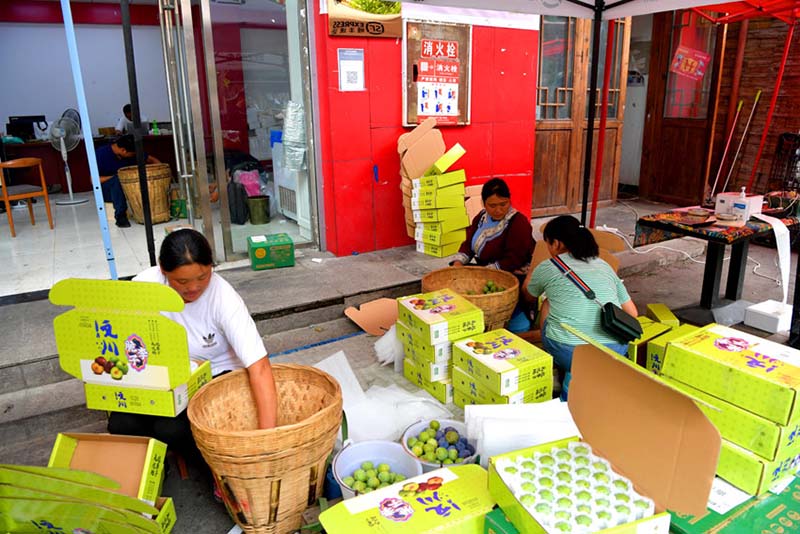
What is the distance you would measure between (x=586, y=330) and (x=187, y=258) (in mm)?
1916

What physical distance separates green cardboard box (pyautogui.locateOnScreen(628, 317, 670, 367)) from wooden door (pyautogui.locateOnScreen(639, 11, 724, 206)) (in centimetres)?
486

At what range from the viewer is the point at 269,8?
17.0ft

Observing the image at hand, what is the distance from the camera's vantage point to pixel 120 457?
221 cm

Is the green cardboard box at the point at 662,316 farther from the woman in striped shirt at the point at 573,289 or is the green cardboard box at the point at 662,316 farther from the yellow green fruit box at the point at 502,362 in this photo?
the yellow green fruit box at the point at 502,362

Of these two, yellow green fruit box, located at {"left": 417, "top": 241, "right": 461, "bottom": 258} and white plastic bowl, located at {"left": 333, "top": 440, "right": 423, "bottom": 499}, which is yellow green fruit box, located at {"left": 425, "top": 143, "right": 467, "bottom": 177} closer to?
yellow green fruit box, located at {"left": 417, "top": 241, "right": 461, "bottom": 258}

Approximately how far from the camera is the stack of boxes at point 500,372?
253 cm

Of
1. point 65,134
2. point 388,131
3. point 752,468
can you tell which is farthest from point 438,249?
point 65,134

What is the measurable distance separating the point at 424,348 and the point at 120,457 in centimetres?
148

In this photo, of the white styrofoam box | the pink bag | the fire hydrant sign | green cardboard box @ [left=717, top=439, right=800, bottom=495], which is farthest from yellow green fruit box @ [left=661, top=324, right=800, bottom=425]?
the pink bag

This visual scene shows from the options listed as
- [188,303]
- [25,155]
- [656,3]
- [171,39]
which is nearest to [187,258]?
[188,303]

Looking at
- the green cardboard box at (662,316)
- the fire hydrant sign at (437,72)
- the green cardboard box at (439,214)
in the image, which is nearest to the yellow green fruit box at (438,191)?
the green cardboard box at (439,214)

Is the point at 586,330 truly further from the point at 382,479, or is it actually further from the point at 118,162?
the point at 118,162

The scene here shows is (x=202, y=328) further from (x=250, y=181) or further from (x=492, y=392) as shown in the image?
(x=250, y=181)

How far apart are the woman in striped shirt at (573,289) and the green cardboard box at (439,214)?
2.16 metres
